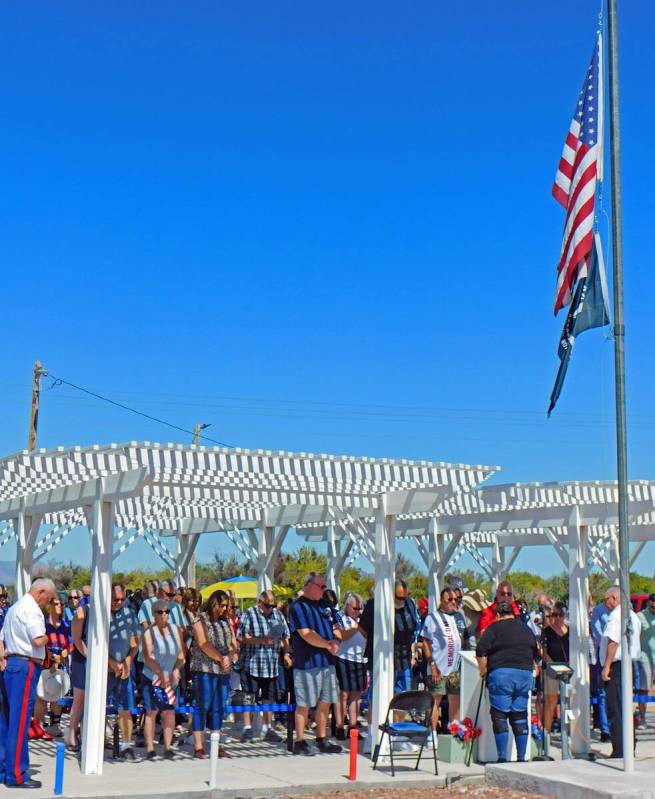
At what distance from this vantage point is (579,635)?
1120cm

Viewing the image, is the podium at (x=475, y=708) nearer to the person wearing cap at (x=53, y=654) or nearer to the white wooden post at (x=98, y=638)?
the white wooden post at (x=98, y=638)

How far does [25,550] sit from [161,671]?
3.41 metres

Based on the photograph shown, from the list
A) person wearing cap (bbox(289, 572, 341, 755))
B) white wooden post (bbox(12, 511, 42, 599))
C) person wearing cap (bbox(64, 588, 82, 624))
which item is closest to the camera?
person wearing cap (bbox(289, 572, 341, 755))

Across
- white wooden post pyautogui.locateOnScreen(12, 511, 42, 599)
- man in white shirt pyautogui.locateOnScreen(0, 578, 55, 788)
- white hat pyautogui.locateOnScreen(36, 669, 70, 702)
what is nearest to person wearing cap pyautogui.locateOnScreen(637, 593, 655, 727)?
white hat pyautogui.locateOnScreen(36, 669, 70, 702)

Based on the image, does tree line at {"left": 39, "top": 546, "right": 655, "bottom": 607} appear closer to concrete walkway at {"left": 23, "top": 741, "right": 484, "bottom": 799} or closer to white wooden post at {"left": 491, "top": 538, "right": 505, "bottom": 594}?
white wooden post at {"left": 491, "top": 538, "right": 505, "bottom": 594}

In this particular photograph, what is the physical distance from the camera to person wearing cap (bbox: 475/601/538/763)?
9859 millimetres

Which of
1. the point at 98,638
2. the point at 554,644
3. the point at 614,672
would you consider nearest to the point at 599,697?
the point at 554,644

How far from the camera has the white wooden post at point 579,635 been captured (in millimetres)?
10938

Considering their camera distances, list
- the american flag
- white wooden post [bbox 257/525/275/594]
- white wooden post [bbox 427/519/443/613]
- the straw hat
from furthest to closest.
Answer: white wooden post [bbox 427/519/443/613], white wooden post [bbox 257/525/275/594], the straw hat, the american flag

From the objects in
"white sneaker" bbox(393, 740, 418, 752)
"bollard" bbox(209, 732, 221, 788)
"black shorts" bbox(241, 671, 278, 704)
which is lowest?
"white sneaker" bbox(393, 740, 418, 752)

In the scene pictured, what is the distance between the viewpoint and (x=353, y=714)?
1154cm

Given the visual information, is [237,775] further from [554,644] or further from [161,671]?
[554,644]

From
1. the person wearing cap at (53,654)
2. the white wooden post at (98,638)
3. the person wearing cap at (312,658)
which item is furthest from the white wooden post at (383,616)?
the person wearing cap at (53,654)

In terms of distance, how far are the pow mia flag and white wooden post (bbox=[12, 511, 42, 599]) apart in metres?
6.26
